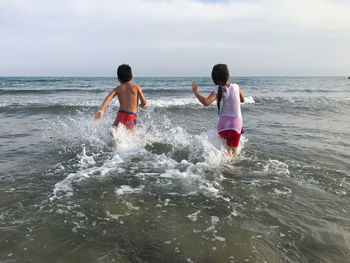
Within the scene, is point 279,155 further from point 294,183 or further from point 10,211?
point 10,211

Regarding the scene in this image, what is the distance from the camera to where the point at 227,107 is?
4.48 meters

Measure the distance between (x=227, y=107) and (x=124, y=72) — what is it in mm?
2223

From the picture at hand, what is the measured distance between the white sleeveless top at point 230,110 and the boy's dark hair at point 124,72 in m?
2.07

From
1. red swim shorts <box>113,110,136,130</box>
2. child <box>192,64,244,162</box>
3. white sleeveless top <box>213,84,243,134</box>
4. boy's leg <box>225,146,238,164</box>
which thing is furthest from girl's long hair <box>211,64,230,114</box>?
red swim shorts <box>113,110,136,130</box>

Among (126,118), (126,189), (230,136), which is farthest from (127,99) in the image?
(126,189)

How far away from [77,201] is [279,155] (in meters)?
3.84

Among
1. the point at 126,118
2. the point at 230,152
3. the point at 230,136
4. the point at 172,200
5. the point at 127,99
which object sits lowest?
the point at 172,200

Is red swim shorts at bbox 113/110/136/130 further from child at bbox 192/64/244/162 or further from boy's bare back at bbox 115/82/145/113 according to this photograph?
child at bbox 192/64/244/162

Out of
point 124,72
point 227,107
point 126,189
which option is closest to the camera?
point 126,189

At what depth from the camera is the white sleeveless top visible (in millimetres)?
4418

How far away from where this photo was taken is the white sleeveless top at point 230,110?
4.42m

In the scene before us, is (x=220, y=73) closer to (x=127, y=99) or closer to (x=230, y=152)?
(x=230, y=152)

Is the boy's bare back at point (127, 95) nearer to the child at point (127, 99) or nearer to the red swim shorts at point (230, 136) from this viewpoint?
the child at point (127, 99)

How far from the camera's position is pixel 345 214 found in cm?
300
